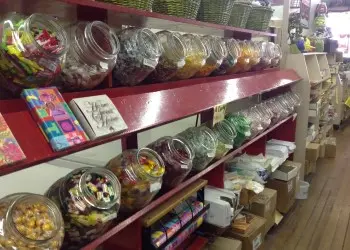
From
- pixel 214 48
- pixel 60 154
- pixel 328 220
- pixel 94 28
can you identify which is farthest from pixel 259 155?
pixel 60 154

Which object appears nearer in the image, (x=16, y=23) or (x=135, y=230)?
(x=16, y=23)

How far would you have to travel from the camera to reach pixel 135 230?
4.93 feet

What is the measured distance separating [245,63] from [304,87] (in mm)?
1438

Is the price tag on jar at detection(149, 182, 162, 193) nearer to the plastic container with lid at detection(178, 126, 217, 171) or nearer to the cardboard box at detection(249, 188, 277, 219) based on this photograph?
the plastic container with lid at detection(178, 126, 217, 171)

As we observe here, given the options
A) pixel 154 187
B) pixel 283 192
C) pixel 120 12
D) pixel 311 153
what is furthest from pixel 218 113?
pixel 311 153

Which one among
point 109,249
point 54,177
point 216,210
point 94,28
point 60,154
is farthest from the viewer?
point 54,177

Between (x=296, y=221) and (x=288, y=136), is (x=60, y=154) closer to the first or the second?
(x=296, y=221)

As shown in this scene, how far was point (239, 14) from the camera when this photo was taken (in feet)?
7.80

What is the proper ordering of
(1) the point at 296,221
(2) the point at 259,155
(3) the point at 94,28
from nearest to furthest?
(3) the point at 94,28, (2) the point at 259,155, (1) the point at 296,221

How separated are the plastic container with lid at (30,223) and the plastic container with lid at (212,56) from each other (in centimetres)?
124

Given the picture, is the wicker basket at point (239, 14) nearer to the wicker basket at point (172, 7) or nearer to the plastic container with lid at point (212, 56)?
the plastic container with lid at point (212, 56)

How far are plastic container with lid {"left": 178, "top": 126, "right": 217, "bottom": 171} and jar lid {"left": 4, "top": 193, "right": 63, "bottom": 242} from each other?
2.83 feet

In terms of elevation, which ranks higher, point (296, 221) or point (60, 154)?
point (60, 154)

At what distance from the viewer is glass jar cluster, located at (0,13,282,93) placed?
100 cm
